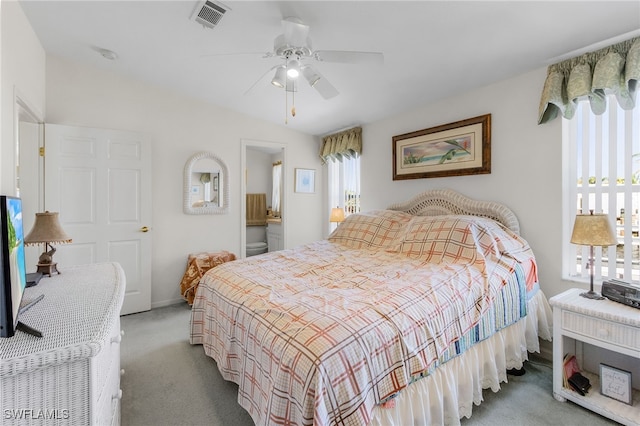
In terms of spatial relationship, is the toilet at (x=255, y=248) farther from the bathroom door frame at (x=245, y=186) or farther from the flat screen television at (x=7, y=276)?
the flat screen television at (x=7, y=276)

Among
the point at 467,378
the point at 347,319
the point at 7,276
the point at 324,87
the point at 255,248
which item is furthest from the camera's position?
the point at 255,248

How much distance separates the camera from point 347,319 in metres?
1.32

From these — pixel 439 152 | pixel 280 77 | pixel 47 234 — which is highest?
pixel 280 77

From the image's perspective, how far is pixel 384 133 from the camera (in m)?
3.83

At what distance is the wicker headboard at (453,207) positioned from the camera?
8.57 ft

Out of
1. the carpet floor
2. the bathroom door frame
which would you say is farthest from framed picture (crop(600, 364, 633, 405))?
the bathroom door frame

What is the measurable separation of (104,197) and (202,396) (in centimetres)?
250

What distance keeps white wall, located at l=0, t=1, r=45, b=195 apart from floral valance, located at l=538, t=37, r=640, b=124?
152 inches

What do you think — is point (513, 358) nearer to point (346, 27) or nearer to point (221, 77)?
point (346, 27)

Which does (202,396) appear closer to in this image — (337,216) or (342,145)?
(337,216)

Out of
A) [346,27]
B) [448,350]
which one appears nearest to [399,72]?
[346,27]

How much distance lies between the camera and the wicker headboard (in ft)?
8.57

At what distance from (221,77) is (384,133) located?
205 cm

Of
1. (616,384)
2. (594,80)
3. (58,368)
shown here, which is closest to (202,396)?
(58,368)
